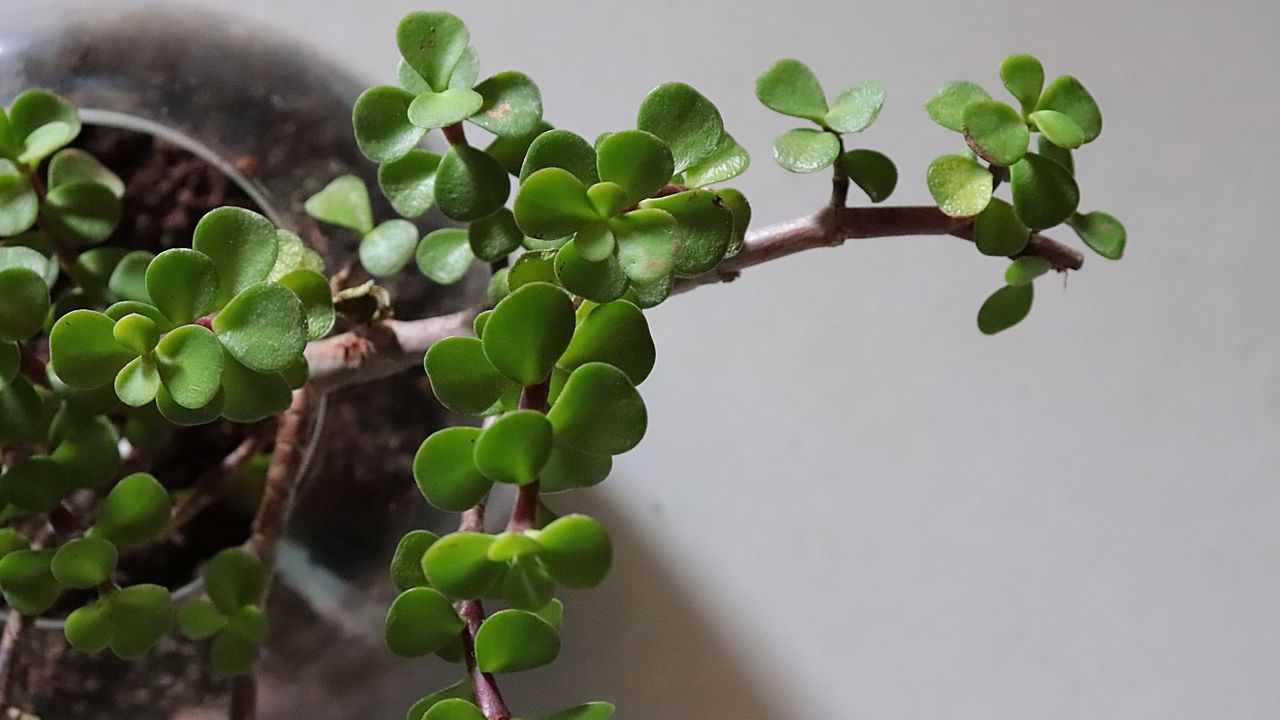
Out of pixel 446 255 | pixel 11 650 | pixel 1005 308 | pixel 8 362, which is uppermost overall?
pixel 1005 308

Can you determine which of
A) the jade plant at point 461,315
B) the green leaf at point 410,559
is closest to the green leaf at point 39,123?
the jade plant at point 461,315

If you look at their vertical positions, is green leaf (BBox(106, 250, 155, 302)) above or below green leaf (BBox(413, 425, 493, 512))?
below

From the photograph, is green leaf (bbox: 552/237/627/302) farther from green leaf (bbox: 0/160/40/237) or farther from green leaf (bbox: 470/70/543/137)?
green leaf (bbox: 0/160/40/237)

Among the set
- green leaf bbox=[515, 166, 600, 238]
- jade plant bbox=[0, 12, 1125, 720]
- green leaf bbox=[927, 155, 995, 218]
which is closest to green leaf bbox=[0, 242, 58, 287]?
jade plant bbox=[0, 12, 1125, 720]

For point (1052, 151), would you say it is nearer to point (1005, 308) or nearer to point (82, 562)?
point (1005, 308)

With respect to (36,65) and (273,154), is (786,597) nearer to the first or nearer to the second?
(273,154)

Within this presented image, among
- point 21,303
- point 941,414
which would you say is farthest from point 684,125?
point 941,414
